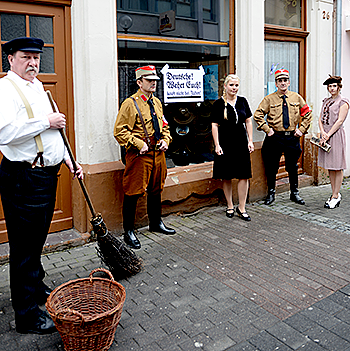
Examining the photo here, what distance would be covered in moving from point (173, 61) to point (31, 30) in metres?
2.22

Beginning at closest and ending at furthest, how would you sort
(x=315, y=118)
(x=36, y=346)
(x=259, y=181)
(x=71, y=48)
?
(x=36, y=346)
(x=71, y=48)
(x=259, y=181)
(x=315, y=118)

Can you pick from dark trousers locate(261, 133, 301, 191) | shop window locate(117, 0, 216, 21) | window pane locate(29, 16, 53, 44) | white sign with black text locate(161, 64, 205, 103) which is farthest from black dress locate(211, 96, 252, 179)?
window pane locate(29, 16, 53, 44)

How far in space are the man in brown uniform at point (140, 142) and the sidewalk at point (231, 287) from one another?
0.55 meters

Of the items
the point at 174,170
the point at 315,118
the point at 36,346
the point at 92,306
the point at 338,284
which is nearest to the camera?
the point at 36,346

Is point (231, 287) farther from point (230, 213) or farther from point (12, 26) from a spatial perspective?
point (12, 26)

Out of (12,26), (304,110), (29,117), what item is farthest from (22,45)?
(304,110)

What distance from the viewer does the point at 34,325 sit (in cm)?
331

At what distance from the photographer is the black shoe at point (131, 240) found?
518 centimetres

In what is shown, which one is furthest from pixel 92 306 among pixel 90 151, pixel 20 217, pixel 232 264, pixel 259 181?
Result: pixel 259 181

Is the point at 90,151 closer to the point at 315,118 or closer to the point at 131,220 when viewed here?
the point at 131,220

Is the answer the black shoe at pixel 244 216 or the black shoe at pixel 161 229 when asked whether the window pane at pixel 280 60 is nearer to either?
the black shoe at pixel 244 216

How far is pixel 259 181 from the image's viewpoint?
730 centimetres

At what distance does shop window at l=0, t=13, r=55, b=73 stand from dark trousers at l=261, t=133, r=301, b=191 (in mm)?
3668

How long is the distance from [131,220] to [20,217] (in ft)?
7.19
